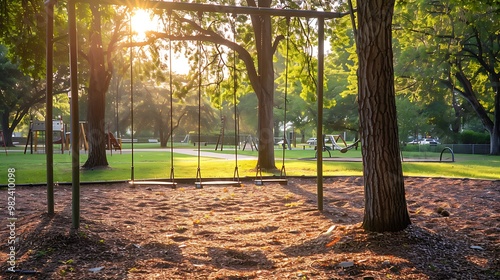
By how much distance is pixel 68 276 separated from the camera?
11.1 feet

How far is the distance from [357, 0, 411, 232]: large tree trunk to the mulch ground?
0.66 feet

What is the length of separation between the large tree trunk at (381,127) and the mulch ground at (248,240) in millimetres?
202

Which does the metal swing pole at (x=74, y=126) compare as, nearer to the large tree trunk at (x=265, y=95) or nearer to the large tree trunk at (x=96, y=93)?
the large tree trunk at (x=265, y=95)

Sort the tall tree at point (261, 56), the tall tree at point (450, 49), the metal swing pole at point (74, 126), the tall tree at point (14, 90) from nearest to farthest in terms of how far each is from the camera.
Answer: the metal swing pole at point (74, 126), the tall tree at point (261, 56), the tall tree at point (450, 49), the tall tree at point (14, 90)

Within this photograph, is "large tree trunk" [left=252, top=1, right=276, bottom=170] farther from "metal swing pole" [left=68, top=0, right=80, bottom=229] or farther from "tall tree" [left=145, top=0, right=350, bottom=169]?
"metal swing pole" [left=68, top=0, right=80, bottom=229]

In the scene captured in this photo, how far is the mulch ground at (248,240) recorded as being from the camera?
348 centimetres

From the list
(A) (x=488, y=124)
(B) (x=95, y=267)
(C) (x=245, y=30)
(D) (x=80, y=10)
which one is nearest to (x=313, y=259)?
(B) (x=95, y=267)

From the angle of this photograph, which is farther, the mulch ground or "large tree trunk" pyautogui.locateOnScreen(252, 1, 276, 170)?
"large tree trunk" pyautogui.locateOnScreen(252, 1, 276, 170)

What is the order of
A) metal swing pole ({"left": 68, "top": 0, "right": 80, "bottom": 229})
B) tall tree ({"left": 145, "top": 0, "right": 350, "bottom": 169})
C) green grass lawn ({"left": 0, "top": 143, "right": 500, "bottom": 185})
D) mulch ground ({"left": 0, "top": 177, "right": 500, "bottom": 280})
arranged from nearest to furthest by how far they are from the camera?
1. mulch ground ({"left": 0, "top": 177, "right": 500, "bottom": 280})
2. metal swing pole ({"left": 68, "top": 0, "right": 80, "bottom": 229})
3. green grass lawn ({"left": 0, "top": 143, "right": 500, "bottom": 185})
4. tall tree ({"left": 145, "top": 0, "right": 350, "bottom": 169})

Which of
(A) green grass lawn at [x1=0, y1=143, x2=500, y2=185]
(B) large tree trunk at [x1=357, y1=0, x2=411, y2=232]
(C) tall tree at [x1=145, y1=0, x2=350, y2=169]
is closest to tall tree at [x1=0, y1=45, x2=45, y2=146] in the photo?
(A) green grass lawn at [x1=0, y1=143, x2=500, y2=185]

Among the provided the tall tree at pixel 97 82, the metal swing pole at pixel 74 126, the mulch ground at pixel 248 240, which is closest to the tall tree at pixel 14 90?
the tall tree at pixel 97 82

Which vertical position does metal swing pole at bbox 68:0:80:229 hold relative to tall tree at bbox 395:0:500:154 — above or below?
below

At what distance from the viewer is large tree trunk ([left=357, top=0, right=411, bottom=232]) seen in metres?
4.30

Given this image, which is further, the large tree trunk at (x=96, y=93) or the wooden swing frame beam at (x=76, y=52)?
the large tree trunk at (x=96, y=93)
